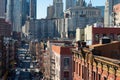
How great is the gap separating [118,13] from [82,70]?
4274 inches

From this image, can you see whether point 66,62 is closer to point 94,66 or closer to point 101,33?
point 101,33

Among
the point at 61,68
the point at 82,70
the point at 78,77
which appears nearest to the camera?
the point at 82,70

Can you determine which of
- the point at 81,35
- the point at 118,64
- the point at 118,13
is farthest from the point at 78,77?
the point at 118,13

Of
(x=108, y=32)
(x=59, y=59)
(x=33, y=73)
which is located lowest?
(x=33, y=73)

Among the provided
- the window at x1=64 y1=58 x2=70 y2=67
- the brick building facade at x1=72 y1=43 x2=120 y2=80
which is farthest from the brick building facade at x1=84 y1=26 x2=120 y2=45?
the brick building facade at x1=72 y1=43 x2=120 y2=80

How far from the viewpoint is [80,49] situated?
38.5 m

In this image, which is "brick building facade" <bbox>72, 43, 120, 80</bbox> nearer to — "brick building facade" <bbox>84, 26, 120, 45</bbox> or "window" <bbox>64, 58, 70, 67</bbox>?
"brick building facade" <bbox>84, 26, 120, 45</bbox>

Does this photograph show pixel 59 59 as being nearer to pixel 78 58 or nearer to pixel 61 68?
pixel 61 68

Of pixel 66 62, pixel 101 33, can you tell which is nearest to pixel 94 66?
pixel 101 33

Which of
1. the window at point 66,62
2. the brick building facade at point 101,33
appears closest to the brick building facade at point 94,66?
the brick building facade at point 101,33

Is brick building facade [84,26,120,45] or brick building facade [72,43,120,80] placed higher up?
brick building facade [84,26,120,45]

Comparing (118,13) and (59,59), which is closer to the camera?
(59,59)

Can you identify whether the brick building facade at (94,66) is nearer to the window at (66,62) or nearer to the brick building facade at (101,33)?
the brick building facade at (101,33)

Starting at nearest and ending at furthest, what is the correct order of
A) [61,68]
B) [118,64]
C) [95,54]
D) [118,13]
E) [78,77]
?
[118,64]
[95,54]
[78,77]
[61,68]
[118,13]
